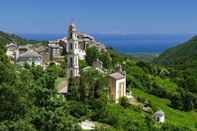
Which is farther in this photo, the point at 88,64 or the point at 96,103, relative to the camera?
the point at 88,64

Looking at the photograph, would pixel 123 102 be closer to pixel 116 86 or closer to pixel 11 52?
pixel 116 86

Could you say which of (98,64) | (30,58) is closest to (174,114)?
(98,64)

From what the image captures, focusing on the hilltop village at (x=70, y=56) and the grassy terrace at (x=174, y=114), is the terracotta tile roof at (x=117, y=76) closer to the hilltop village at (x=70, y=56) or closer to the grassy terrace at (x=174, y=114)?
the hilltop village at (x=70, y=56)

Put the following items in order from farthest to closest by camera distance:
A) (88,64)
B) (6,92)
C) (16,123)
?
(88,64) < (6,92) < (16,123)

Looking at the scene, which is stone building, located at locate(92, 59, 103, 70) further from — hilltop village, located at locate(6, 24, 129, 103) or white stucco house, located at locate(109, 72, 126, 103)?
white stucco house, located at locate(109, 72, 126, 103)

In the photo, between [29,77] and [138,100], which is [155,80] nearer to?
[138,100]

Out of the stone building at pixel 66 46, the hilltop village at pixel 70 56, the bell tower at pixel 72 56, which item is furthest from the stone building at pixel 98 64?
the bell tower at pixel 72 56

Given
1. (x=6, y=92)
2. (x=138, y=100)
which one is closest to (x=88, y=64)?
(x=138, y=100)

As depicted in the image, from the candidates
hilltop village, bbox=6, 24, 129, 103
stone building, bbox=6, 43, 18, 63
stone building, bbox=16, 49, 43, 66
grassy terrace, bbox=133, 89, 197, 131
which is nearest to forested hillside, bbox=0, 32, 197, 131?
grassy terrace, bbox=133, 89, 197, 131
